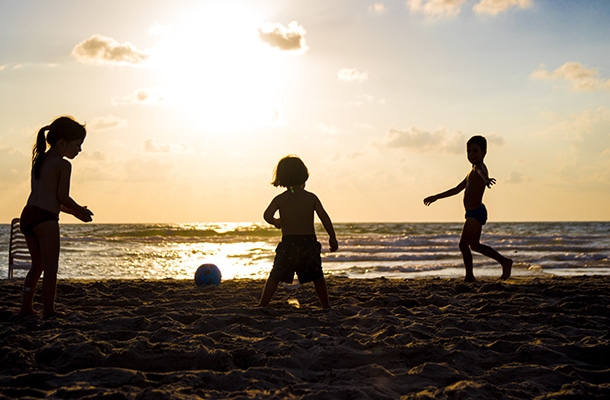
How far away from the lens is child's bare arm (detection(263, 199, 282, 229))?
6.02 m

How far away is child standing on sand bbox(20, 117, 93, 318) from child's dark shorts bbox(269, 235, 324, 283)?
1.92 meters

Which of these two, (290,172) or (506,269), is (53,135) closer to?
(290,172)

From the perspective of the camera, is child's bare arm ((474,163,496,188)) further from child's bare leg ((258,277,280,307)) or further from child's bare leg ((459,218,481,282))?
child's bare leg ((258,277,280,307))

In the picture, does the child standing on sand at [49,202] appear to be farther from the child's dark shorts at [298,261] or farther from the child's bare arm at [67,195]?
the child's dark shorts at [298,261]

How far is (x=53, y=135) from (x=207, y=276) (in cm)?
394

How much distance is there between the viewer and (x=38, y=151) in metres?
5.59

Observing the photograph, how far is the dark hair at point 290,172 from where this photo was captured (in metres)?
6.18

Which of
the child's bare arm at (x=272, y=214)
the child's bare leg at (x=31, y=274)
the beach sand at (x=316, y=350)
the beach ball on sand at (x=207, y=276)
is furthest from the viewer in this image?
the beach ball on sand at (x=207, y=276)

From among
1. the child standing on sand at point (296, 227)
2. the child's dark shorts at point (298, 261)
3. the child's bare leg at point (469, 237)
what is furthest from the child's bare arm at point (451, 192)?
the child's dark shorts at point (298, 261)

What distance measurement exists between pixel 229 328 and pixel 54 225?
1983mm

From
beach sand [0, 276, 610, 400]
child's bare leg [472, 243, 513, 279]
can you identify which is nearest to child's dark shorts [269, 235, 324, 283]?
beach sand [0, 276, 610, 400]

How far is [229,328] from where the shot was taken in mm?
5012

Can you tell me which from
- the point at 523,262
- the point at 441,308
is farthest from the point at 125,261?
the point at 441,308

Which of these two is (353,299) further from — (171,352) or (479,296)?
(171,352)
